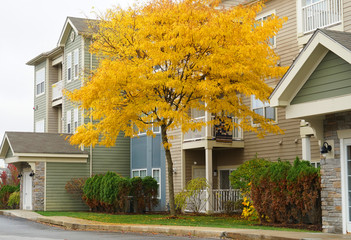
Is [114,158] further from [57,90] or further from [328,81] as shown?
[328,81]

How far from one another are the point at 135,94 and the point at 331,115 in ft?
28.5

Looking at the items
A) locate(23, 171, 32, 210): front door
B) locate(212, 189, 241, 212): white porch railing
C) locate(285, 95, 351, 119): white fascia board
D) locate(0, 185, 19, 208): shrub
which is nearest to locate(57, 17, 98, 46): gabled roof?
locate(23, 171, 32, 210): front door

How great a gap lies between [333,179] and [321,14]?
9051 mm

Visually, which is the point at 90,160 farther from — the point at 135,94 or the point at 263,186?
the point at 263,186

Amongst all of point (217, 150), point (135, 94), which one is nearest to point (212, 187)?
point (217, 150)

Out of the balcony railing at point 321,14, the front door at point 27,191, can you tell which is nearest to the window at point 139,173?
the front door at point 27,191

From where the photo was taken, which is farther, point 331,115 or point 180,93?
point 180,93

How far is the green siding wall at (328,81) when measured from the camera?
1425 centimetres

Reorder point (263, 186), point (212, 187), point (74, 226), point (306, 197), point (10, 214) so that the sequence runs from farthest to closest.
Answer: point (10, 214) → point (212, 187) → point (74, 226) → point (263, 186) → point (306, 197)

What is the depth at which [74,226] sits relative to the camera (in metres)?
21.6

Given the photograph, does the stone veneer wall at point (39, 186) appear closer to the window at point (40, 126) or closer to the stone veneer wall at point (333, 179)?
the window at point (40, 126)

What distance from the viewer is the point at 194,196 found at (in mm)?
26172

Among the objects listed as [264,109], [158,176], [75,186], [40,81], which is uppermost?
[40,81]

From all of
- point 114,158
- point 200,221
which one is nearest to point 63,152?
point 114,158
